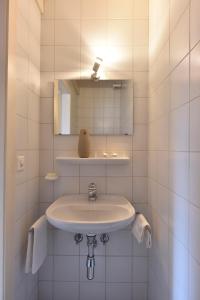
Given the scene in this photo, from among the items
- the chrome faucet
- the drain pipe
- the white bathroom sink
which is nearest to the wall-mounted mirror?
the chrome faucet

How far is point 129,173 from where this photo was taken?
1.76m

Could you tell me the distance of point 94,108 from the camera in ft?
5.78

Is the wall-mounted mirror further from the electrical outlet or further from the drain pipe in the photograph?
the drain pipe

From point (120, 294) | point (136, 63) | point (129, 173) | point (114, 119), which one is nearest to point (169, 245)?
point (129, 173)

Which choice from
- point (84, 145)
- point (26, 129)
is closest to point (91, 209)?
point (84, 145)

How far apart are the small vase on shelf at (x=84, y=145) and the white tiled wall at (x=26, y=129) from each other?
349 millimetres

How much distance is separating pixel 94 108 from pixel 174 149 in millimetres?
823

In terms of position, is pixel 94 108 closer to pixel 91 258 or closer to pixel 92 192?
pixel 92 192

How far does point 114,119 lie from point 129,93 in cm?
25

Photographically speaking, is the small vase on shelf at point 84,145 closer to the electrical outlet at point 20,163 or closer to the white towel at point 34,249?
the electrical outlet at point 20,163

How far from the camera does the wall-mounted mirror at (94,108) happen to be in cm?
176

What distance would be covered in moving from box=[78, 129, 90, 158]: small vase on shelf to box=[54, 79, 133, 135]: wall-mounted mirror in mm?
98

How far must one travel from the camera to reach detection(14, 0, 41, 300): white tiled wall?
4.40 ft

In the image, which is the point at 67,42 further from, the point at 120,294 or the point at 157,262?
the point at 120,294
